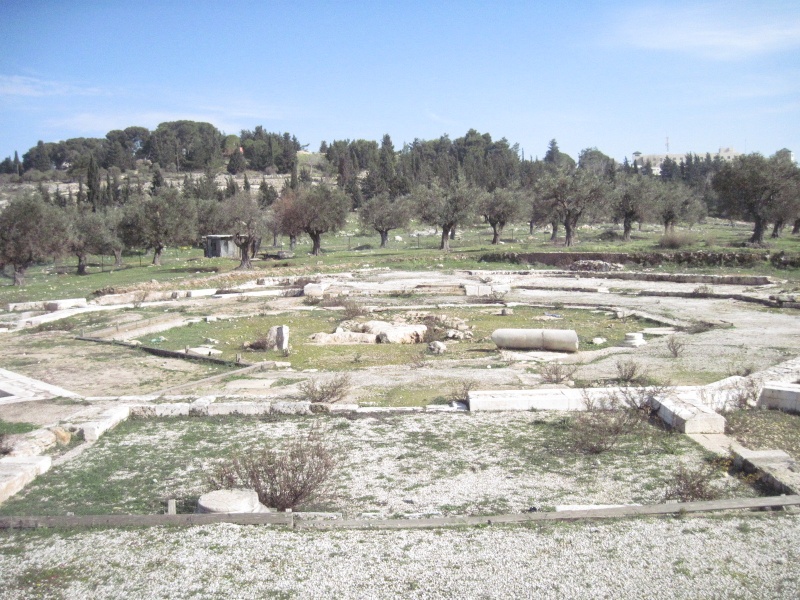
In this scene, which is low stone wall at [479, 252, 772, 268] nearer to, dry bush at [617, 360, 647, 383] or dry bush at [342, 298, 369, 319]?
dry bush at [342, 298, 369, 319]

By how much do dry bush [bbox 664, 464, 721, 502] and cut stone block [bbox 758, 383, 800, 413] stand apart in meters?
4.15

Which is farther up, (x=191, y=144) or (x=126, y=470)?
(x=191, y=144)

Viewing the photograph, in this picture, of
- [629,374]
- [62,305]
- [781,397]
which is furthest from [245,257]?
[781,397]

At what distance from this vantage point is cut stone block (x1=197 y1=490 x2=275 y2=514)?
22.2 feet

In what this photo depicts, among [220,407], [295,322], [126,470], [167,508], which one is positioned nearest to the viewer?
[167,508]

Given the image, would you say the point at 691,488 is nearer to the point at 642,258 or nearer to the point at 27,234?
the point at 642,258

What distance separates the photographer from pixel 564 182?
4456cm

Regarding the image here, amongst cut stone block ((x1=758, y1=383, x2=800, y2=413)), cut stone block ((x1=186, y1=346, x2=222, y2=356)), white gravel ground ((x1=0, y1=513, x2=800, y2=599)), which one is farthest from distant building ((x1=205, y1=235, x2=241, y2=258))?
white gravel ground ((x1=0, y1=513, x2=800, y2=599))

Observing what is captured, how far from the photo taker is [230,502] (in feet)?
22.4

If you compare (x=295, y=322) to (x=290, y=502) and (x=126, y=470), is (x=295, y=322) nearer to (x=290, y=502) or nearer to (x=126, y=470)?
(x=126, y=470)

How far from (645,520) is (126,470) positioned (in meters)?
6.36

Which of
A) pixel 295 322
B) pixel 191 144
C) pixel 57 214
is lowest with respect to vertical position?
pixel 295 322

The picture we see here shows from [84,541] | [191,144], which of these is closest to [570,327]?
[84,541]

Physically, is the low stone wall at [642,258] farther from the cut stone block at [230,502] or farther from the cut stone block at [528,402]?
the cut stone block at [230,502]
